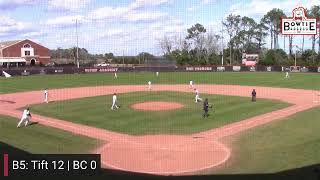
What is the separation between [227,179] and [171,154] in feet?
11.0

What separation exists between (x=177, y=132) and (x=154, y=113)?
530 centimetres

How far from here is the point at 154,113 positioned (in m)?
23.7

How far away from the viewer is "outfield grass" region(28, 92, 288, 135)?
19.8m

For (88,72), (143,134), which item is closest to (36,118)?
(143,134)

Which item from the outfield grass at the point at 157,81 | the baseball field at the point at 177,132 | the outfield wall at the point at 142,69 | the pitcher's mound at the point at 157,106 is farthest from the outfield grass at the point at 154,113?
the outfield wall at the point at 142,69

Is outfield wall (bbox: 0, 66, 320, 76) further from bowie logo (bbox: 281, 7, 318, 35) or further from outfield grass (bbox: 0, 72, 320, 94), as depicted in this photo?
bowie logo (bbox: 281, 7, 318, 35)

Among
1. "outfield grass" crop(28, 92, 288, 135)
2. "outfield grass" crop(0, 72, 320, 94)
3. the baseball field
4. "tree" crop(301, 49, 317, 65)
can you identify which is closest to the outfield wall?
"outfield grass" crop(0, 72, 320, 94)

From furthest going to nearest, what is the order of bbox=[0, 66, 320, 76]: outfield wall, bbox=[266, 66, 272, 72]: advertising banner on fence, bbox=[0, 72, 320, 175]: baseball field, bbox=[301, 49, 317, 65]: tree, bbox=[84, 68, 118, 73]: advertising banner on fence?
bbox=[301, 49, 317, 65]: tree → bbox=[266, 66, 272, 72]: advertising banner on fence → bbox=[84, 68, 118, 73]: advertising banner on fence → bbox=[0, 66, 320, 76]: outfield wall → bbox=[0, 72, 320, 175]: baseball field

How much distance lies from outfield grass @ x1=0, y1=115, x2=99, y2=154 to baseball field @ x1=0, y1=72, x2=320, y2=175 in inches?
1.4

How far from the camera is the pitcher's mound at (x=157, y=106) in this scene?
25.5m

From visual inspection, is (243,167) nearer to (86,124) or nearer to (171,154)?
(171,154)

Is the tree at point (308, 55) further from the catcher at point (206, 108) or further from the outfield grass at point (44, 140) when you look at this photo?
the outfield grass at point (44, 140)

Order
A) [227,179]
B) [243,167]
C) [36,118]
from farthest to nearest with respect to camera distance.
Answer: [36,118]
[243,167]
[227,179]

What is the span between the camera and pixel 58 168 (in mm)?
11828
